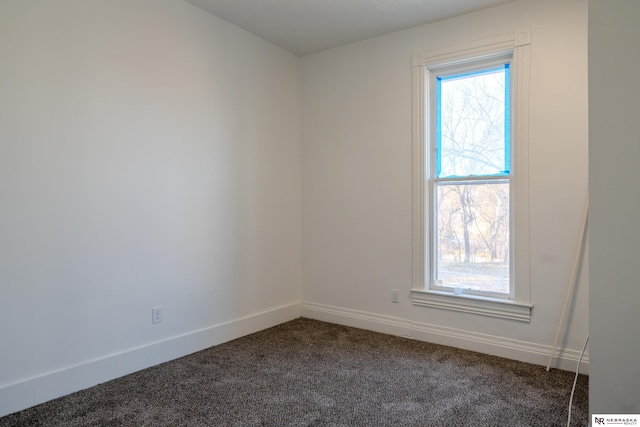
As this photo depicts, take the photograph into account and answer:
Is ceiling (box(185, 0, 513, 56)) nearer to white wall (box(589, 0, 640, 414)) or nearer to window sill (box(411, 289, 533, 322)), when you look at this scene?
white wall (box(589, 0, 640, 414))

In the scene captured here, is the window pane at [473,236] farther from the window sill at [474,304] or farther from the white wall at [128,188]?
the white wall at [128,188]

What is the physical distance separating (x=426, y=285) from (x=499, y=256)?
645 mm

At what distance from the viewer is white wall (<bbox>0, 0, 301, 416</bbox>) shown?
2.30 m

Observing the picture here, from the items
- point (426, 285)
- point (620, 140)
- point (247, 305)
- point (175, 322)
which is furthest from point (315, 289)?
point (620, 140)

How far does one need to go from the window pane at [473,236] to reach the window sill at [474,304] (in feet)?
0.33

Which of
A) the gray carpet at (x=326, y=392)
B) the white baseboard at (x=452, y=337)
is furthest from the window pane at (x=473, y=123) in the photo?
the gray carpet at (x=326, y=392)

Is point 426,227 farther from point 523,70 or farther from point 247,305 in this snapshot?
point 247,305

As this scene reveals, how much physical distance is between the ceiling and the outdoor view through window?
1.70 ft

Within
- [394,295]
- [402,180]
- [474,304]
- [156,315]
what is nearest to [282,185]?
[402,180]

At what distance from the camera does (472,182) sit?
10.8 feet

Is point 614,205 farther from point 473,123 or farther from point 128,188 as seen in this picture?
point 128,188

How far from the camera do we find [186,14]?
123 inches

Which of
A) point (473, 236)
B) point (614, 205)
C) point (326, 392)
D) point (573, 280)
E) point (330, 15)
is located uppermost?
point (330, 15)

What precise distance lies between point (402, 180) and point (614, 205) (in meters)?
2.12
